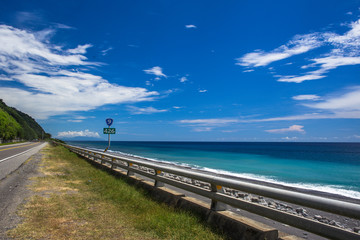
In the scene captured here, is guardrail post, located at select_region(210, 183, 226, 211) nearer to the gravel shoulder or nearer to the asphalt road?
the gravel shoulder

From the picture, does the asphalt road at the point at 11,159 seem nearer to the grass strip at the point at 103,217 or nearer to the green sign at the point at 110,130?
the green sign at the point at 110,130

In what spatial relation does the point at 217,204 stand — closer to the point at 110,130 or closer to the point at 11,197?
the point at 11,197

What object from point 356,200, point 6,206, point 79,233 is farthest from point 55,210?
point 356,200

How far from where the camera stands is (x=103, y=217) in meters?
5.45

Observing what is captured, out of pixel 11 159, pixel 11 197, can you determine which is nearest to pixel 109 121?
pixel 11 159

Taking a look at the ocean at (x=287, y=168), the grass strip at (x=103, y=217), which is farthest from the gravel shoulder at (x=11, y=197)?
the ocean at (x=287, y=168)

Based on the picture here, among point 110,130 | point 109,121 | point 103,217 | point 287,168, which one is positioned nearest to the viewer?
point 103,217

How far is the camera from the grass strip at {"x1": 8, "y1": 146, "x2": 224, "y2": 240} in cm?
445

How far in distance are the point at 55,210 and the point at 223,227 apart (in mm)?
3972

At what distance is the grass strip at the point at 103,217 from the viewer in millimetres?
4449

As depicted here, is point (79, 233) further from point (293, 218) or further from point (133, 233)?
point (293, 218)

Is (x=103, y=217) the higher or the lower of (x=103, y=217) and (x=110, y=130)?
the lower

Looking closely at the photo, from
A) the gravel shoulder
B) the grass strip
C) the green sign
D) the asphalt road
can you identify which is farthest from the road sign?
the grass strip

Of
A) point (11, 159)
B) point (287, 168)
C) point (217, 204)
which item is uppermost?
point (217, 204)
